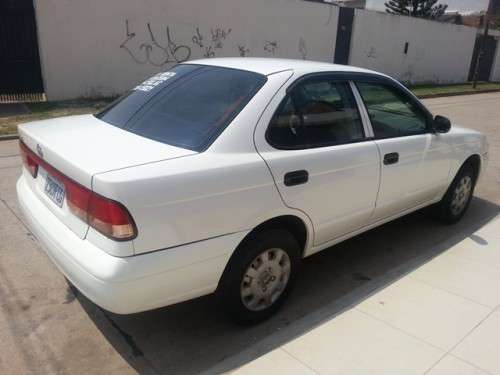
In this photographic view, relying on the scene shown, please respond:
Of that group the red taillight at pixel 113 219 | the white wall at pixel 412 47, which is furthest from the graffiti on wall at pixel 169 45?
the red taillight at pixel 113 219

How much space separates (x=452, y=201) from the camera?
4.65 m

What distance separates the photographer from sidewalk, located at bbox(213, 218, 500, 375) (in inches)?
101

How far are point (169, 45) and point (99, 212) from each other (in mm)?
12156

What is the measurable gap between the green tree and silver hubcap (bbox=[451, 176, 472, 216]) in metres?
38.1

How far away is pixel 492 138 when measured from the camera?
9758 millimetres

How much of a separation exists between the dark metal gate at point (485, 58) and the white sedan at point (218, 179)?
27607mm

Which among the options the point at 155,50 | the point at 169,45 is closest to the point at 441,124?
the point at 155,50

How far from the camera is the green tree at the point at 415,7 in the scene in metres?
38.1

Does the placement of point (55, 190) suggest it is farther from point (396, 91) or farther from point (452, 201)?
point (452, 201)

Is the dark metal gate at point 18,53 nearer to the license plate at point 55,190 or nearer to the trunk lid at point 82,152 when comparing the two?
the trunk lid at point 82,152

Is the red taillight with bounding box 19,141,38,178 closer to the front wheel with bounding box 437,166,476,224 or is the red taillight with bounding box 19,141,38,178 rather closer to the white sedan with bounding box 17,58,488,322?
the white sedan with bounding box 17,58,488,322

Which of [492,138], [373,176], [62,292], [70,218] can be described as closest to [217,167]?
[70,218]

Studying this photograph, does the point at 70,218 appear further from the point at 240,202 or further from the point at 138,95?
the point at 138,95

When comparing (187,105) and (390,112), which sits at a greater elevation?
(187,105)
